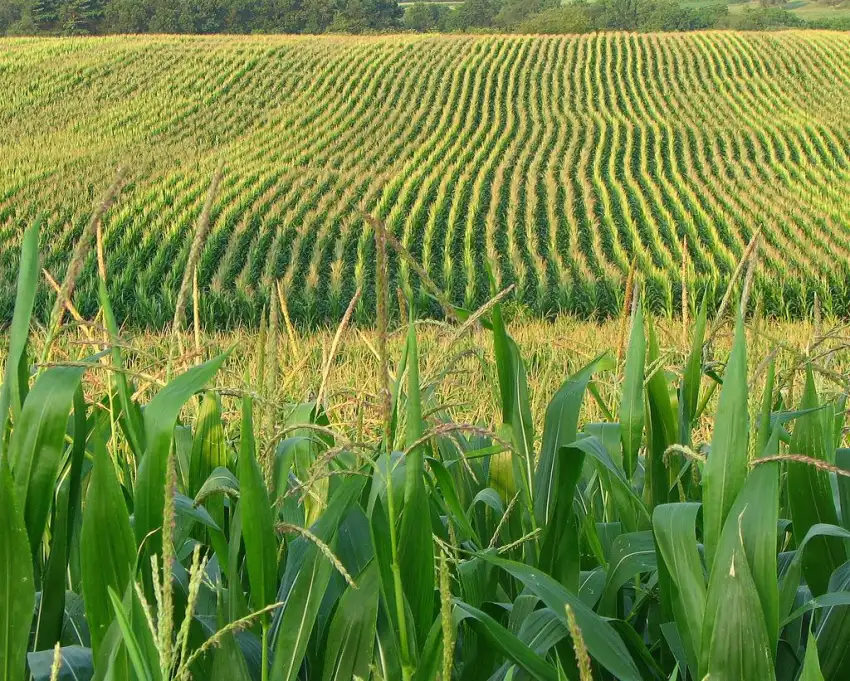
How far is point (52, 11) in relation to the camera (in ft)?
188

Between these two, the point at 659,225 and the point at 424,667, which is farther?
the point at 659,225

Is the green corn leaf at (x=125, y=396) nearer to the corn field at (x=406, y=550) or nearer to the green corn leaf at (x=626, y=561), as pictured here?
the corn field at (x=406, y=550)

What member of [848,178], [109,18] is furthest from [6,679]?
[109,18]

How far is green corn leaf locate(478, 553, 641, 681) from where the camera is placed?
955 mm

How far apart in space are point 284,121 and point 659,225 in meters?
11.5

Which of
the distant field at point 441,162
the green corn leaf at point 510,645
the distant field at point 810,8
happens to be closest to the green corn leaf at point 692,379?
the green corn leaf at point 510,645

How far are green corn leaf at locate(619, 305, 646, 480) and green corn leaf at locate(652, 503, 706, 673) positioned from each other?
306 mm

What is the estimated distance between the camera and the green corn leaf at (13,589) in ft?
2.81

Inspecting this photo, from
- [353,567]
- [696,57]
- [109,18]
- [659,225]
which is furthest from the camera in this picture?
[109,18]

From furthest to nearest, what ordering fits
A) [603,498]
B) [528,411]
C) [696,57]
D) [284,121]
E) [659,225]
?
[696,57]
[284,121]
[659,225]
[603,498]
[528,411]

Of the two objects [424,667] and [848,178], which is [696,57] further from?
[424,667]

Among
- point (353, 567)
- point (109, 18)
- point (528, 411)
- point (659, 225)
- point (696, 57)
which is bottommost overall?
point (659, 225)

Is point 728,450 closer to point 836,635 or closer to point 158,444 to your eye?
point 836,635

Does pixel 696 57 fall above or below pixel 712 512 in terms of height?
above
